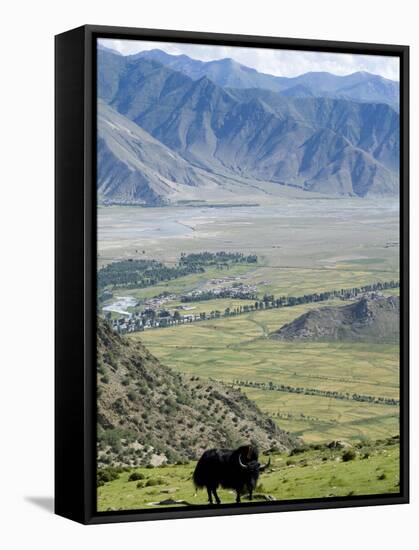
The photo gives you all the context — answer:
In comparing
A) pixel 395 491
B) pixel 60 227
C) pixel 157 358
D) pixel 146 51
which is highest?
pixel 146 51

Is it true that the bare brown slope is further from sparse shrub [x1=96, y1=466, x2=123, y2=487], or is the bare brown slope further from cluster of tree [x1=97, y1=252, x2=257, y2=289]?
cluster of tree [x1=97, y1=252, x2=257, y2=289]

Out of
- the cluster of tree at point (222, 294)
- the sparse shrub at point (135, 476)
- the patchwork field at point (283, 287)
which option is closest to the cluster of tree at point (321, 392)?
the patchwork field at point (283, 287)

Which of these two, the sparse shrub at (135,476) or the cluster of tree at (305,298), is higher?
the cluster of tree at (305,298)

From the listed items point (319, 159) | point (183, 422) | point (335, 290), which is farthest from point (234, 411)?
point (319, 159)

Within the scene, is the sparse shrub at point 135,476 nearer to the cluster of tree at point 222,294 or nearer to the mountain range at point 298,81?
the cluster of tree at point 222,294

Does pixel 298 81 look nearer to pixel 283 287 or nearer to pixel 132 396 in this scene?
pixel 283 287

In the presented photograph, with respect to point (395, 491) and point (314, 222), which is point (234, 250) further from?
point (395, 491)
